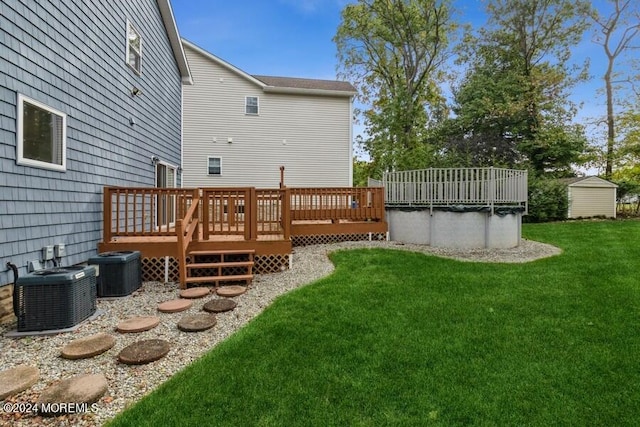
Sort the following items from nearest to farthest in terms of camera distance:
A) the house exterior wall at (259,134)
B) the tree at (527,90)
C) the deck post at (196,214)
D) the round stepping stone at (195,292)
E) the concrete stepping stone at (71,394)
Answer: the concrete stepping stone at (71,394) < the round stepping stone at (195,292) < the deck post at (196,214) < the house exterior wall at (259,134) < the tree at (527,90)

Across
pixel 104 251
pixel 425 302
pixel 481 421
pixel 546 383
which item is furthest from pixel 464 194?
pixel 104 251

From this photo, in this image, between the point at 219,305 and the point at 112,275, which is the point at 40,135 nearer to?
the point at 112,275

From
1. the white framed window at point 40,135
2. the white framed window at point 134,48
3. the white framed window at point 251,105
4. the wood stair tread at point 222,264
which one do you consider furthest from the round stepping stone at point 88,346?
the white framed window at point 251,105

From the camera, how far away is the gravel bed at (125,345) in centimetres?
247

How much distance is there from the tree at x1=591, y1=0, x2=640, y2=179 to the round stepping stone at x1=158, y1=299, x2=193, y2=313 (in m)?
24.3

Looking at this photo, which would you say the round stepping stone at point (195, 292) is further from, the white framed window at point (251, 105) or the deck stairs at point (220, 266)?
the white framed window at point (251, 105)

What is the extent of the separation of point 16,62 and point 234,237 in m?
3.79

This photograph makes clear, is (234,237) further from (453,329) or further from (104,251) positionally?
(453,329)

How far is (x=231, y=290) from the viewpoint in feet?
16.9

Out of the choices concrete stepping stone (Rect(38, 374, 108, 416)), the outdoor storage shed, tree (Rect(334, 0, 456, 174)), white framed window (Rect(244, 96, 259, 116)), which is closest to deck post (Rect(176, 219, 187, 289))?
concrete stepping stone (Rect(38, 374, 108, 416))

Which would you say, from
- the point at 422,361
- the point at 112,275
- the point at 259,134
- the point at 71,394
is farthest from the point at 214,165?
the point at 422,361

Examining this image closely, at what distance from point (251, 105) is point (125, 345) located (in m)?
11.9

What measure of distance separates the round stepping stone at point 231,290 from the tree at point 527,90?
63.6 ft

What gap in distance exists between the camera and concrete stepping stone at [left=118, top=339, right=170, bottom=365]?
2.99 m
